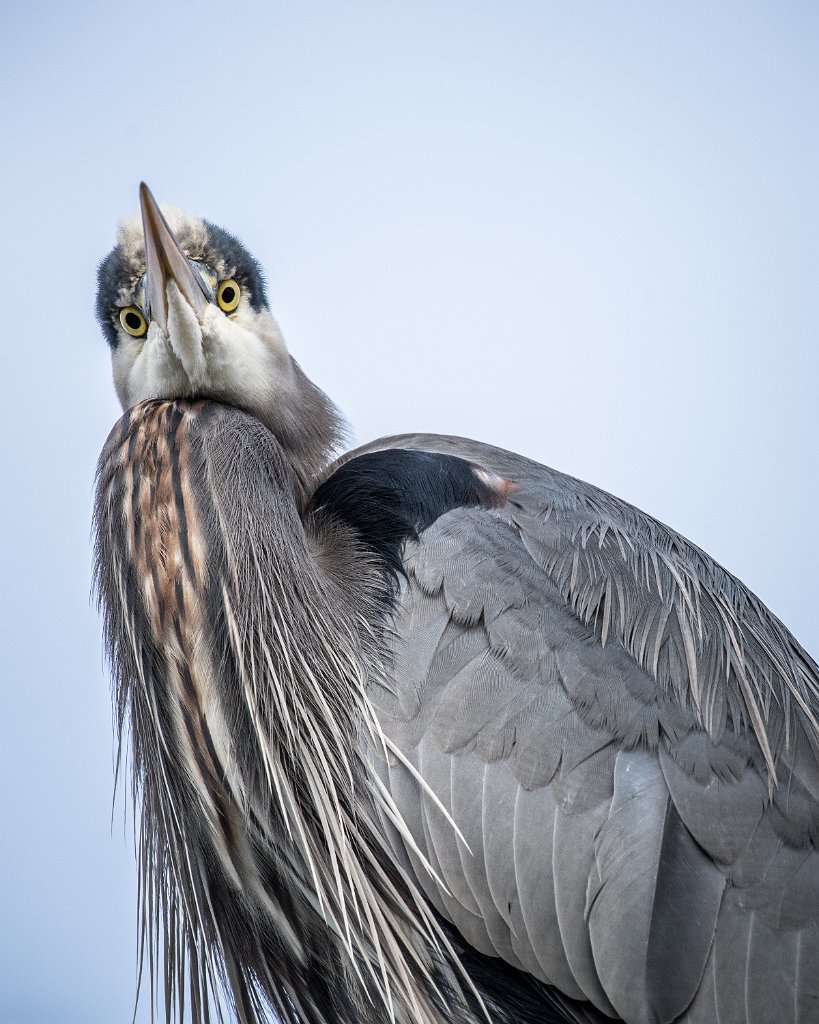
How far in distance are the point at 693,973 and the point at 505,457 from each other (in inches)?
28.1

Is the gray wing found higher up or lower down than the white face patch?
lower down

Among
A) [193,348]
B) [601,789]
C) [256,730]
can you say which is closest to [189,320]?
[193,348]

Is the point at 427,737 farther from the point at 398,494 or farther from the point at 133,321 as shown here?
the point at 133,321

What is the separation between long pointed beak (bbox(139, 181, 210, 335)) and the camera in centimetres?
118

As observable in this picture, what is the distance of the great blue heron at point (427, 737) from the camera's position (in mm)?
998

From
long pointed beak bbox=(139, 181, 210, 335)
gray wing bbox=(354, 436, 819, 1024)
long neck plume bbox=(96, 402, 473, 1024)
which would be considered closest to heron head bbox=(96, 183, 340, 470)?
long pointed beak bbox=(139, 181, 210, 335)

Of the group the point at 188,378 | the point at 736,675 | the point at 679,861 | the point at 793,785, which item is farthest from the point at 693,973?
the point at 188,378

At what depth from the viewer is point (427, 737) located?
104 cm

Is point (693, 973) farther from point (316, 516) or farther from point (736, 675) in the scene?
point (316, 516)

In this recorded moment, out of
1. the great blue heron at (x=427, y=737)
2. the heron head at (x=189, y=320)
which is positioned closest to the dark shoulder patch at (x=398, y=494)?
the great blue heron at (x=427, y=737)

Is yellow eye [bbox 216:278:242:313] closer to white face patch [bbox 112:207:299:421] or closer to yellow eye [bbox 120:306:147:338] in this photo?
white face patch [bbox 112:207:299:421]

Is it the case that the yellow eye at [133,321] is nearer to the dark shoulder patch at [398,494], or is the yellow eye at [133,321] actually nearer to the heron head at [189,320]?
the heron head at [189,320]

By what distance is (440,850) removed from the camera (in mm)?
1018

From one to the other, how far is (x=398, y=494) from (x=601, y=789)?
0.44 m
